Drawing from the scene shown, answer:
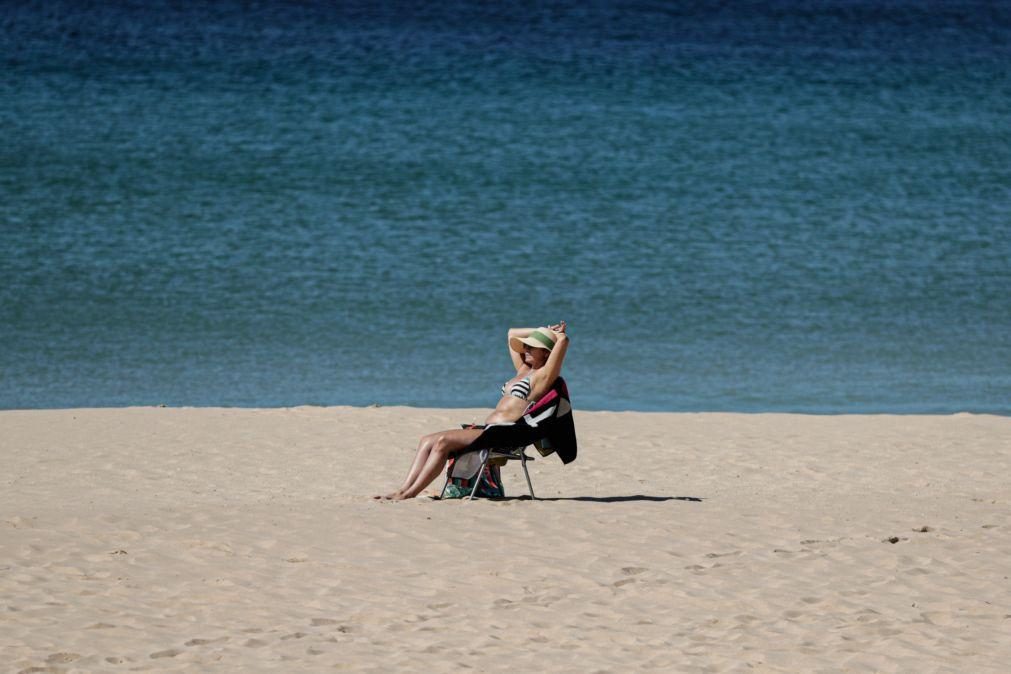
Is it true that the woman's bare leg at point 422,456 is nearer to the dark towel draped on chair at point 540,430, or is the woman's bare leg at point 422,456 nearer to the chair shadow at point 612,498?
the dark towel draped on chair at point 540,430

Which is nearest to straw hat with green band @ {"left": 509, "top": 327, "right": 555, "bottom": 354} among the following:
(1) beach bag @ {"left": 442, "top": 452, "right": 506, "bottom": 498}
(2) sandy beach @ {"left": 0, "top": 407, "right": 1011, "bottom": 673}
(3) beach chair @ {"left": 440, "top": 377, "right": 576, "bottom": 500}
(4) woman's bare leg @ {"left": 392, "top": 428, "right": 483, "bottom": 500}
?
(3) beach chair @ {"left": 440, "top": 377, "right": 576, "bottom": 500}

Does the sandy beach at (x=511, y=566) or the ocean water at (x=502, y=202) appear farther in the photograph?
the ocean water at (x=502, y=202)

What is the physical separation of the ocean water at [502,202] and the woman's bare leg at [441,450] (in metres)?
6.76

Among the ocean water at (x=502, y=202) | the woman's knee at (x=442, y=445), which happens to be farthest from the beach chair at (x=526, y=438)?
the ocean water at (x=502, y=202)

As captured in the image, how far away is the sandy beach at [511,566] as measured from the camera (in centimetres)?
574

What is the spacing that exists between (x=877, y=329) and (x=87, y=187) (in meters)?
17.0

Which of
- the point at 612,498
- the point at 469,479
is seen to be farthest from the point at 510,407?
the point at 612,498

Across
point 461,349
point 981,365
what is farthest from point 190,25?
point 981,365

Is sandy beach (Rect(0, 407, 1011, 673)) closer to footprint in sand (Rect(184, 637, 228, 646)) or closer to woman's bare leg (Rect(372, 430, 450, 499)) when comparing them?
footprint in sand (Rect(184, 637, 228, 646))

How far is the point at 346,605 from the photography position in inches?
252

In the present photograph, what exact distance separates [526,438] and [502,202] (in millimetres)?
21253

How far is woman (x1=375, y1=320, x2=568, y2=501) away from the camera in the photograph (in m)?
8.48

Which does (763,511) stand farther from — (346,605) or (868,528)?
(346,605)

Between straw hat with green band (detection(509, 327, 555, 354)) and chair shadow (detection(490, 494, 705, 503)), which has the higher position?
straw hat with green band (detection(509, 327, 555, 354))
